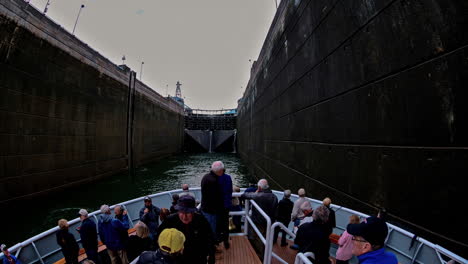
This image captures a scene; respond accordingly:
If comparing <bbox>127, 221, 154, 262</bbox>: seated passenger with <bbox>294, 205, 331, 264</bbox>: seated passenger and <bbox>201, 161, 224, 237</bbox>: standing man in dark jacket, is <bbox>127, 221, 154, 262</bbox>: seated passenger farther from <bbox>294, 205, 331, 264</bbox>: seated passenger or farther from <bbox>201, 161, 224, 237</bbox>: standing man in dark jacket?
<bbox>294, 205, 331, 264</bbox>: seated passenger

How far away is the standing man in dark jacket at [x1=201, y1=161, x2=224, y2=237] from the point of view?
3.12 m

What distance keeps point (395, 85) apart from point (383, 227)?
2575 mm

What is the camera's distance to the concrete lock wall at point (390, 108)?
102 inches

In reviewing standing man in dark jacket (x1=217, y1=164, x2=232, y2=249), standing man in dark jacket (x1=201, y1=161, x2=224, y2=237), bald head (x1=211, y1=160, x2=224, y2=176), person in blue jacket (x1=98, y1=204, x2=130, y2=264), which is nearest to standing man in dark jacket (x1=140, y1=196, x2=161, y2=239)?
person in blue jacket (x1=98, y1=204, x2=130, y2=264)

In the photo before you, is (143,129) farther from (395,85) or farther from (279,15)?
(395,85)

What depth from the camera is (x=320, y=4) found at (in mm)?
5859

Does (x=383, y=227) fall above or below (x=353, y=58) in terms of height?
below

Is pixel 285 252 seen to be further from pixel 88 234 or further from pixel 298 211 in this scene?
pixel 88 234

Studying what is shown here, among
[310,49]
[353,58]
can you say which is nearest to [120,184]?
[310,49]

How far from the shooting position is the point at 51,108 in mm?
10461

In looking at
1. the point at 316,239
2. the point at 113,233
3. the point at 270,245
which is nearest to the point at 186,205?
the point at 270,245

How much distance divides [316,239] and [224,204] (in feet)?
4.01

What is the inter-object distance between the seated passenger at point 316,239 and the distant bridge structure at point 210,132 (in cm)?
3843

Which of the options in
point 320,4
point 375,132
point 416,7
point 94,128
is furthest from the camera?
point 94,128
